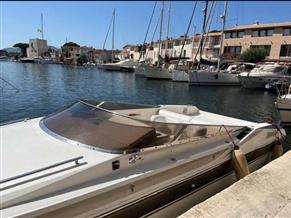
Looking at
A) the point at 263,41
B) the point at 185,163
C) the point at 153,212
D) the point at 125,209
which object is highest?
the point at 263,41

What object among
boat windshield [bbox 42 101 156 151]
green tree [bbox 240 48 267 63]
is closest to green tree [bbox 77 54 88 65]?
green tree [bbox 240 48 267 63]

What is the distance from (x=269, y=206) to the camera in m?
3.26

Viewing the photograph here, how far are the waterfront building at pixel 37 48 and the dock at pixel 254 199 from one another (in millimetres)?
108661

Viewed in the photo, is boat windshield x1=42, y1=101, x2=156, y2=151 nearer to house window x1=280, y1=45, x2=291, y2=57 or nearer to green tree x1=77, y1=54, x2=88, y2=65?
house window x1=280, y1=45, x2=291, y2=57

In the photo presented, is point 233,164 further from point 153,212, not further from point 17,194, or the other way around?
point 17,194

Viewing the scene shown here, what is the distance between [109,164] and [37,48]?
108816 millimetres

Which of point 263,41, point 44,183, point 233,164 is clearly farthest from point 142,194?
point 263,41

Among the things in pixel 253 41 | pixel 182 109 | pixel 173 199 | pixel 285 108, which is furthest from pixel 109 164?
pixel 253 41

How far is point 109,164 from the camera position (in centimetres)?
309

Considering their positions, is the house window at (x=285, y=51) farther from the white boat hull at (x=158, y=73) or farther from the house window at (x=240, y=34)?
the white boat hull at (x=158, y=73)

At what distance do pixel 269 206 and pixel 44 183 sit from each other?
8.69 ft

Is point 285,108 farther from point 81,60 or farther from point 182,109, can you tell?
point 81,60

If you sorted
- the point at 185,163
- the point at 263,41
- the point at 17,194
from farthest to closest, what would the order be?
the point at 263,41, the point at 185,163, the point at 17,194

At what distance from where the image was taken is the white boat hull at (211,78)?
29750 millimetres
